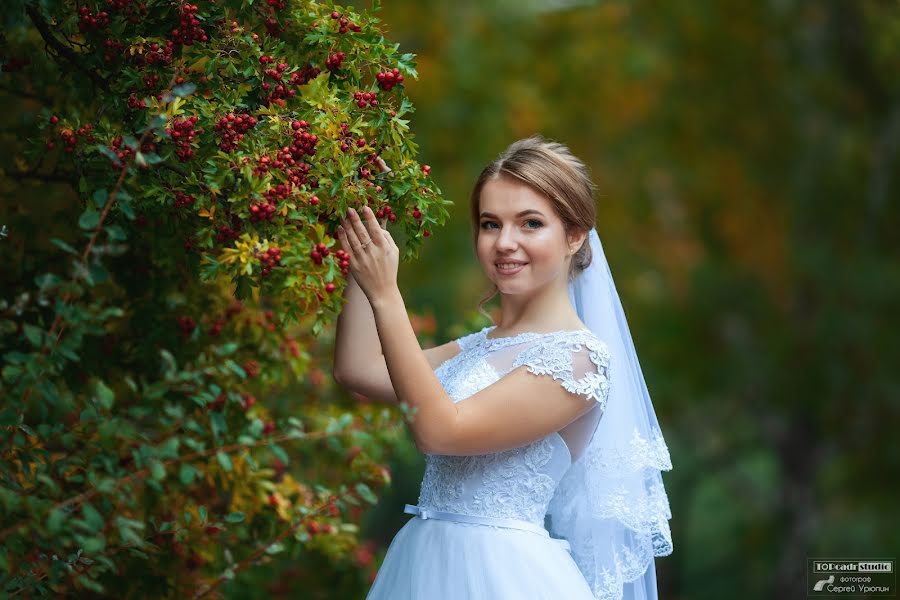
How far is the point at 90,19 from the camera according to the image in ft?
8.54

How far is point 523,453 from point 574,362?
12.0 inches

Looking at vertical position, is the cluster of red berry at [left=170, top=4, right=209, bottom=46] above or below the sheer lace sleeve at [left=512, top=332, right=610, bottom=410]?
above

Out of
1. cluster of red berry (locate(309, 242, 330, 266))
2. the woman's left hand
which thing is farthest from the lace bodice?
cluster of red berry (locate(309, 242, 330, 266))

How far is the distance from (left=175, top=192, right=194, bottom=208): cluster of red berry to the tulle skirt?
114 cm

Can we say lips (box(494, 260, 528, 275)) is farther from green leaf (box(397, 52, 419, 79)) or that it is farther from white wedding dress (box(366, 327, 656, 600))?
green leaf (box(397, 52, 419, 79))

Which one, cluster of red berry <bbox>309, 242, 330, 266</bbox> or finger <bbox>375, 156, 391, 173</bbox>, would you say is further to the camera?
finger <bbox>375, 156, 391, 173</bbox>

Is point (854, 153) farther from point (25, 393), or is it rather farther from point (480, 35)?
point (25, 393)

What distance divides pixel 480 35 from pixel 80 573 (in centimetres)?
895

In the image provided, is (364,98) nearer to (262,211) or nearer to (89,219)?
(262,211)

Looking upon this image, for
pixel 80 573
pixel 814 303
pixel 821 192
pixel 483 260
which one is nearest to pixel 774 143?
pixel 821 192

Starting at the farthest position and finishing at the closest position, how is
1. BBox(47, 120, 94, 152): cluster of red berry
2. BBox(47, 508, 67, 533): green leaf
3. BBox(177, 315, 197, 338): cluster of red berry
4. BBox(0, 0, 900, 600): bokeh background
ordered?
BBox(0, 0, 900, 600): bokeh background, BBox(177, 315, 197, 338): cluster of red berry, BBox(47, 120, 94, 152): cluster of red berry, BBox(47, 508, 67, 533): green leaf

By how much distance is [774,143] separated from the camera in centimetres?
1130

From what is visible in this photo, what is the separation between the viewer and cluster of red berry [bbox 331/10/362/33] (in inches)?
105

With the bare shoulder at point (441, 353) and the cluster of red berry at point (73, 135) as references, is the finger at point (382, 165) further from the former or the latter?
the bare shoulder at point (441, 353)
